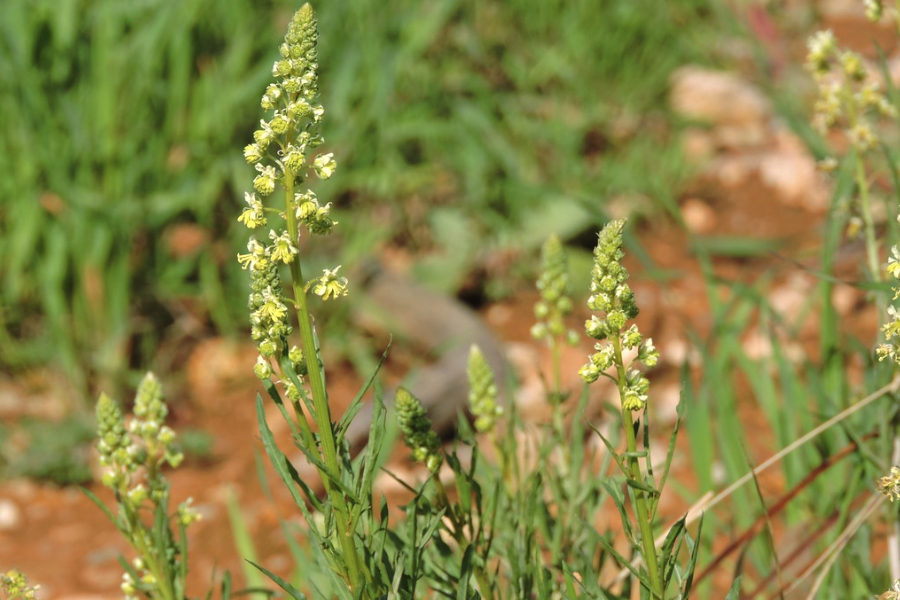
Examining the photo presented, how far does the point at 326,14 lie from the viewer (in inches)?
183

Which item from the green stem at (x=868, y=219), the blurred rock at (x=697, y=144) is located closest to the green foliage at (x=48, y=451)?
the green stem at (x=868, y=219)

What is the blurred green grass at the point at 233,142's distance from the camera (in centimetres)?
387

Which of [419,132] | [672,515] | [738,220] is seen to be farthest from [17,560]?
[738,220]

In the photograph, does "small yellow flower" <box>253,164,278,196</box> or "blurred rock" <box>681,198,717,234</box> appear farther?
"blurred rock" <box>681,198,717,234</box>

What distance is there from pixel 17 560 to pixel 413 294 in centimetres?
171

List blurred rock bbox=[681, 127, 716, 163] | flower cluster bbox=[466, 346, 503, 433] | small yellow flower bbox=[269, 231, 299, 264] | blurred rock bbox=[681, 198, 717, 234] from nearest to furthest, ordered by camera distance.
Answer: small yellow flower bbox=[269, 231, 299, 264] < flower cluster bbox=[466, 346, 503, 433] < blurred rock bbox=[681, 198, 717, 234] < blurred rock bbox=[681, 127, 716, 163]

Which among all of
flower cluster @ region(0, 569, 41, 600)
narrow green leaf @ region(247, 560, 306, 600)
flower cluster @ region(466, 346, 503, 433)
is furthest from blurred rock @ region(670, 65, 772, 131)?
flower cluster @ region(0, 569, 41, 600)

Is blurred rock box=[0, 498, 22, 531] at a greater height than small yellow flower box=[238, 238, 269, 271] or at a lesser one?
greater

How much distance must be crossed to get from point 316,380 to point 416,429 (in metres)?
0.29

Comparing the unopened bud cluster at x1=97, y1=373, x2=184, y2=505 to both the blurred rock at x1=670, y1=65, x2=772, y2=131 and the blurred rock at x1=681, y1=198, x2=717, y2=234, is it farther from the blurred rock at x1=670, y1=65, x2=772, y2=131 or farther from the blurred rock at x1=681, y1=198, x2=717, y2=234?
the blurred rock at x1=670, y1=65, x2=772, y2=131

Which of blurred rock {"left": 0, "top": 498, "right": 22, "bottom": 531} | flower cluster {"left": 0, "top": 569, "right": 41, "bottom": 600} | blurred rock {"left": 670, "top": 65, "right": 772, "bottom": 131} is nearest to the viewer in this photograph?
flower cluster {"left": 0, "top": 569, "right": 41, "bottom": 600}

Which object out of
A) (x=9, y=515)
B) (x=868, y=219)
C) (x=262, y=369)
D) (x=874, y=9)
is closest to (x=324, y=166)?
(x=262, y=369)

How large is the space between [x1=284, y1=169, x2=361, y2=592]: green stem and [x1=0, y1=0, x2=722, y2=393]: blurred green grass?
6.90 ft

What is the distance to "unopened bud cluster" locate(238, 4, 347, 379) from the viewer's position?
117 centimetres
